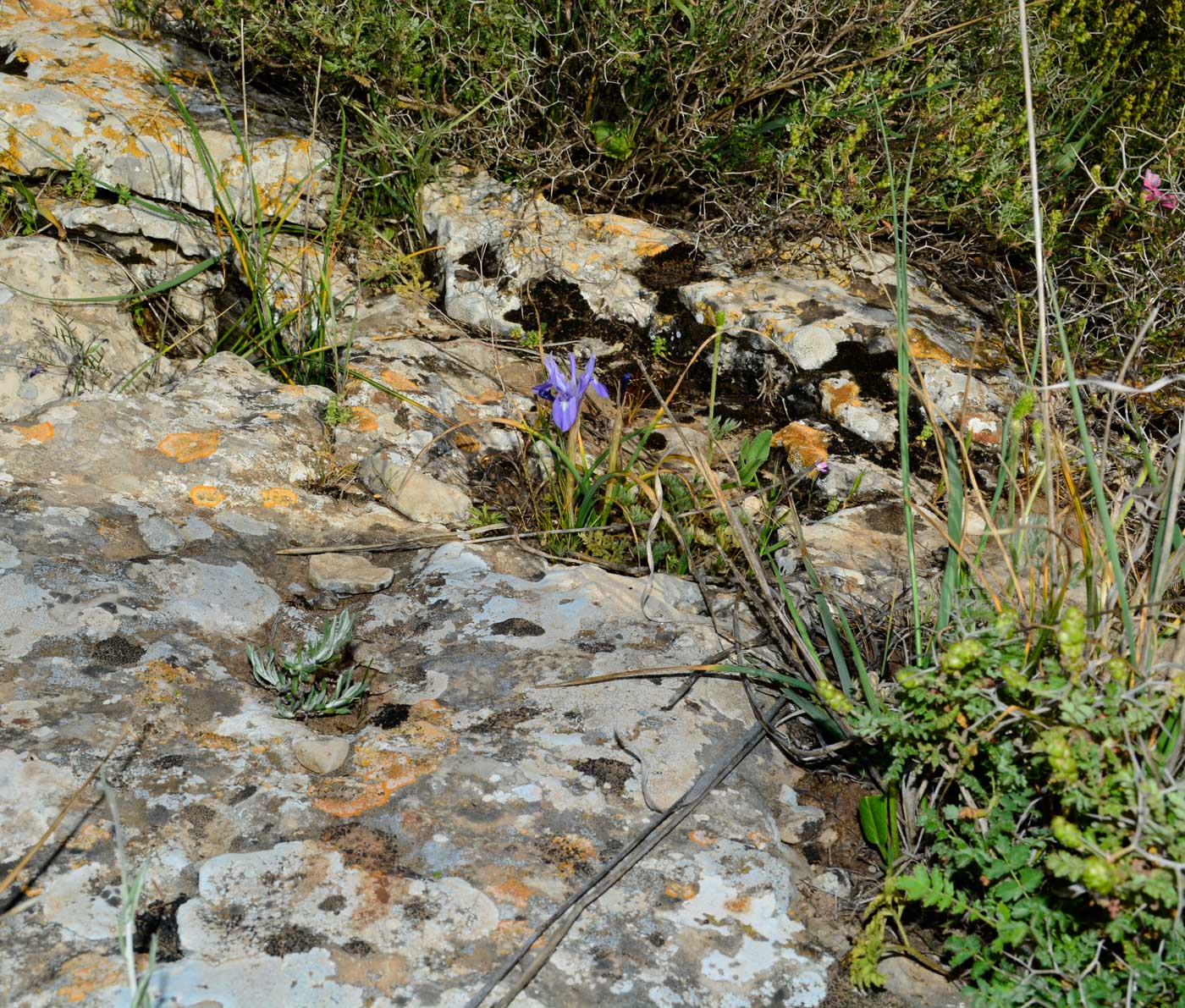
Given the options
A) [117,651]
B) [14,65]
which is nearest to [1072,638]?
[117,651]

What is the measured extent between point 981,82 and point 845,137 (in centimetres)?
50

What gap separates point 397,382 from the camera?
9.66ft

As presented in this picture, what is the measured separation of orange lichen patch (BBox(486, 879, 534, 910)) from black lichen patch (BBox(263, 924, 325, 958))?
262 mm

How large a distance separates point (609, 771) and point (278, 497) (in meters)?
1.23

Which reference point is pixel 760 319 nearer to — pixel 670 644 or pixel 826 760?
pixel 670 644

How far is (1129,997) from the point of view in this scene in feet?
4.22

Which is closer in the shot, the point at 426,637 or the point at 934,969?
the point at 934,969

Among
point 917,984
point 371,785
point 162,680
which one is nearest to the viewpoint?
point 917,984

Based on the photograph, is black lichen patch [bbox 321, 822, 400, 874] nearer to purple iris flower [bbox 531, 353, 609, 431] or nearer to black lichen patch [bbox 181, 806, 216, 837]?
black lichen patch [bbox 181, 806, 216, 837]

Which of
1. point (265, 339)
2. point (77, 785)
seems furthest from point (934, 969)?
point (265, 339)

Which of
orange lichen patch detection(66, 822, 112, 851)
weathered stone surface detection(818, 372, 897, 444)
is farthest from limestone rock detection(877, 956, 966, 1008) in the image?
weathered stone surface detection(818, 372, 897, 444)

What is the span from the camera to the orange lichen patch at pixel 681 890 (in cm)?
153

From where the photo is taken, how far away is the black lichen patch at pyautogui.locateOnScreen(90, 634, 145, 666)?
183 cm

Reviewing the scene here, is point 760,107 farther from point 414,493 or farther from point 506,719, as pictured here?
point 506,719
